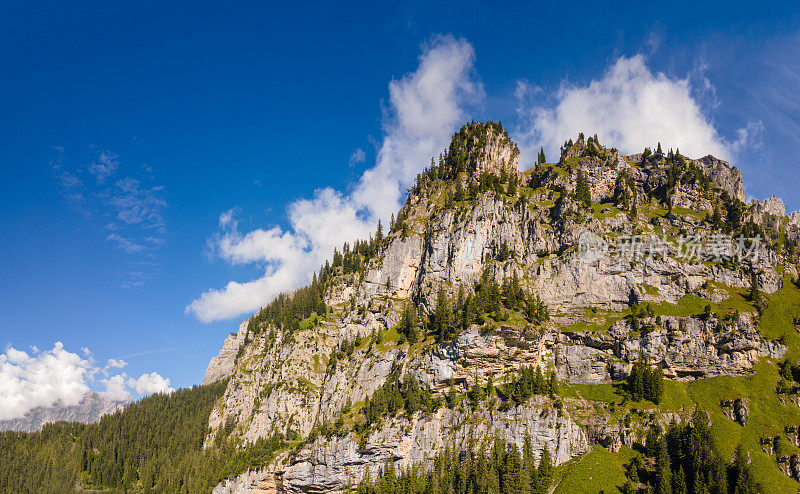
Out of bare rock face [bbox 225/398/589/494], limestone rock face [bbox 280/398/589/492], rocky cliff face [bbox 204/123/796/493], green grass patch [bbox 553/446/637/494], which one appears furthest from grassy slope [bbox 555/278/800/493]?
bare rock face [bbox 225/398/589/494]

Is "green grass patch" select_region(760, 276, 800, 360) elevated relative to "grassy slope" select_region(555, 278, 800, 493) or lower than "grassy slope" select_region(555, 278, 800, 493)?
elevated

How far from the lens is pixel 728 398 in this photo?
154125mm

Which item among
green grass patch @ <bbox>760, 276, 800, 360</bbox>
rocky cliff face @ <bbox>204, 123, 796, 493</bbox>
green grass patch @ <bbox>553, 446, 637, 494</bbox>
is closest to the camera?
green grass patch @ <bbox>553, 446, 637, 494</bbox>

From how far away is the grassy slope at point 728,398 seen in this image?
135750mm

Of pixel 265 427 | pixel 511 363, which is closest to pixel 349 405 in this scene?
pixel 265 427

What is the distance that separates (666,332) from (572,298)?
3426cm

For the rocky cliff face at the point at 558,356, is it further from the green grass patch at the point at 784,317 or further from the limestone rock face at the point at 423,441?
the green grass patch at the point at 784,317

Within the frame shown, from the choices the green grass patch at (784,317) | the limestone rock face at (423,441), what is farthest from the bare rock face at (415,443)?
the green grass patch at (784,317)

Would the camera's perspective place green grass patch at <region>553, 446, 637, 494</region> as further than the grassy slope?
No

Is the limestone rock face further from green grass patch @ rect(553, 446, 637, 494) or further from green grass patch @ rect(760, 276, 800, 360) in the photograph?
green grass patch @ rect(760, 276, 800, 360)

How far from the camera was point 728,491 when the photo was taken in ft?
413

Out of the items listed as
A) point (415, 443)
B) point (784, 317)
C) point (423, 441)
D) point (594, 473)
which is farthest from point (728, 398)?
point (415, 443)

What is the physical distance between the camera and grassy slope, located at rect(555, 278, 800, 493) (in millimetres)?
135750

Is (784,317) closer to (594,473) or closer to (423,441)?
(594,473)
